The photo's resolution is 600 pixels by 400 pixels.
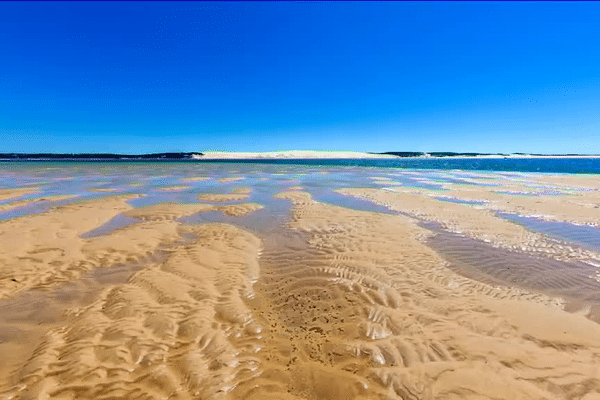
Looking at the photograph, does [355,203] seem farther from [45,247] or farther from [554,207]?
[45,247]

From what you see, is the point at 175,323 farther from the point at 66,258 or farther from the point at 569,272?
the point at 569,272

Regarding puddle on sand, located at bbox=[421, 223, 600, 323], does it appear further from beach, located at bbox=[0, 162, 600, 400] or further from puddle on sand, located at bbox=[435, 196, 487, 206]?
puddle on sand, located at bbox=[435, 196, 487, 206]

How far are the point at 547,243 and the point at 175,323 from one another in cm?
1179

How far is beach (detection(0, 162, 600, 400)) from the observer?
12.9ft

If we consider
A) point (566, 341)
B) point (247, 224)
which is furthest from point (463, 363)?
point (247, 224)

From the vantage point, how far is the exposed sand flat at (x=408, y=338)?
388cm

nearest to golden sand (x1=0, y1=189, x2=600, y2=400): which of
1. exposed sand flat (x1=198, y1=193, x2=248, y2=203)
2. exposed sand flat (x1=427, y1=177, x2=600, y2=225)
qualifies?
exposed sand flat (x1=198, y1=193, x2=248, y2=203)

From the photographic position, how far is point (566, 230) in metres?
11.8

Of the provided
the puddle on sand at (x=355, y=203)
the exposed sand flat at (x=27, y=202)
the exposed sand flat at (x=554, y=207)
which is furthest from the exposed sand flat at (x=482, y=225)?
the exposed sand flat at (x=27, y=202)

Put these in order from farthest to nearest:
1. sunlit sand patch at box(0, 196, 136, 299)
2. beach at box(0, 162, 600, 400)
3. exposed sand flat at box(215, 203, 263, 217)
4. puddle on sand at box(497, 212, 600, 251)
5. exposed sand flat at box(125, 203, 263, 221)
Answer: exposed sand flat at box(215, 203, 263, 217)
exposed sand flat at box(125, 203, 263, 221)
puddle on sand at box(497, 212, 600, 251)
sunlit sand patch at box(0, 196, 136, 299)
beach at box(0, 162, 600, 400)

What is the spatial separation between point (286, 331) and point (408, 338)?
2043mm

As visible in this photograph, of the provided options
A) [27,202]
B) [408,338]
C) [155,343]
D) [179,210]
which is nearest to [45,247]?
[179,210]

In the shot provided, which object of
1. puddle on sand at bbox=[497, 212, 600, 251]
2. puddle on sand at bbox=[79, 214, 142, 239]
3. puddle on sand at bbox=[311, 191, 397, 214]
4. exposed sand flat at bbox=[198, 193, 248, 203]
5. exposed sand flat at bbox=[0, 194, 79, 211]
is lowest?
puddle on sand at bbox=[497, 212, 600, 251]

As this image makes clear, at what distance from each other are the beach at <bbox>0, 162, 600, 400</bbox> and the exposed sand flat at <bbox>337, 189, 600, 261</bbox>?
0.11m
